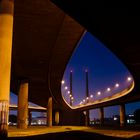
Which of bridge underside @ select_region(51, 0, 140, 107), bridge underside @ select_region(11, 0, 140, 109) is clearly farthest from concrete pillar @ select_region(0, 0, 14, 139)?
bridge underside @ select_region(51, 0, 140, 107)

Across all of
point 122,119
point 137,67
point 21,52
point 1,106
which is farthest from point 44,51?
point 122,119

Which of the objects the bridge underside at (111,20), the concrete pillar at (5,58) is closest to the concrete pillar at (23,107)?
the bridge underside at (111,20)

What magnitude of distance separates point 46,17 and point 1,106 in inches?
385

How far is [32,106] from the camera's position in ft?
396

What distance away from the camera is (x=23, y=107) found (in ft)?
166

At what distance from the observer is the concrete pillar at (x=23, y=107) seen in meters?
48.5

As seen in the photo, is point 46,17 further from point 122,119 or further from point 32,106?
point 32,106

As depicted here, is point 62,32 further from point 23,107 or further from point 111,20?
point 23,107

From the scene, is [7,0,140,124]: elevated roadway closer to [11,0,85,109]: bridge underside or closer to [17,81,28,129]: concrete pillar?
[11,0,85,109]: bridge underside

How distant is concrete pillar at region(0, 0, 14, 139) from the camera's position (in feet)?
70.4

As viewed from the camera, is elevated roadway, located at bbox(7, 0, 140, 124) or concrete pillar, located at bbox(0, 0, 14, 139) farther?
concrete pillar, located at bbox(0, 0, 14, 139)

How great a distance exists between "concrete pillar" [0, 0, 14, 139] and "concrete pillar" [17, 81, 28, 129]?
86.2 feet

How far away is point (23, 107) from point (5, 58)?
29297 mm

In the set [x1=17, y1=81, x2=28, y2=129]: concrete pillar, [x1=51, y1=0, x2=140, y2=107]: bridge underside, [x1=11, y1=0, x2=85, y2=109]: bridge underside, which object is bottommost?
[x1=17, y1=81, x2=28, y2=129]: concrete pillar
